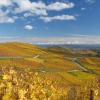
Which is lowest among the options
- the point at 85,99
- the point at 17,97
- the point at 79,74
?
the point at 79,74

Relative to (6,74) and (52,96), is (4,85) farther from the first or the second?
(52,96)

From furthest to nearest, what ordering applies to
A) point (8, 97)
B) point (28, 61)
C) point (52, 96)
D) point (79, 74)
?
point (28, 61) → point (79, 74) → point (52, 96) → point (8, 97)

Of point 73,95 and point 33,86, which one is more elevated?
point 33,86

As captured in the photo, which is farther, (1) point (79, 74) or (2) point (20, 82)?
(1) point (79, 74)

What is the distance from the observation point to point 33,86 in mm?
29922

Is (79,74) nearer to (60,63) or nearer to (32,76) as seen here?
(60,63)

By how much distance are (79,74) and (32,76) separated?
346 ft

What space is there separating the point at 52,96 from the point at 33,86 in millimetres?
3981

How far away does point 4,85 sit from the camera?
90.8 ft

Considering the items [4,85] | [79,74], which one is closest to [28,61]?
[79,74]

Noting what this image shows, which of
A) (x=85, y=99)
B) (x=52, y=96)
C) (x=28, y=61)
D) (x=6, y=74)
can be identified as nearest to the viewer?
(x=6, y=74)

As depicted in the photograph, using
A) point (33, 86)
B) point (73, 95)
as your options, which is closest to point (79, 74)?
point (73, 95)

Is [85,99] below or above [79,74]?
above

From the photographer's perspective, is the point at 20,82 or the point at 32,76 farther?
the point at 32,76
